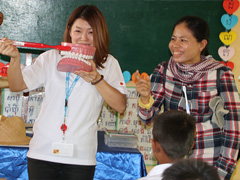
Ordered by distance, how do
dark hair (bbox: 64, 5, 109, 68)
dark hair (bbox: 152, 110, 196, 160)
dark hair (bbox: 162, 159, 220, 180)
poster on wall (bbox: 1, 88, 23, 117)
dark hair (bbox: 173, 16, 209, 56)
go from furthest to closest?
poster on wall (bbox: 1, 88, 23, 117) → dark hair (bbox: 173, 16, 209, 56) → dark hair (bbox: 64, 5, 109, 68) → dark hair (bbox: 152, 110, 196, 160) → dark hair (bbox: 162, 159, 220, 180)

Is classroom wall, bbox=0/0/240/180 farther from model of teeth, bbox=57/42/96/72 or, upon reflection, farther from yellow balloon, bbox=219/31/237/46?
model of teeth, bbox=57/42/96/72

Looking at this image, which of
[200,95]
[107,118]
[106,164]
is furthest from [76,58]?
[107,118]

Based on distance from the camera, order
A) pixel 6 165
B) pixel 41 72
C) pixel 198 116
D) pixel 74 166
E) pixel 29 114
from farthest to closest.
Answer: pixel 29 114
pixel 6 165
pixel 198 116
pixel 41 72
pixel 74 166

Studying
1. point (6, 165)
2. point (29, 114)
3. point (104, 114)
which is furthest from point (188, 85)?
point (29, 114)

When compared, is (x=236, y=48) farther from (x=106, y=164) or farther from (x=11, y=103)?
(x=11, y=103)

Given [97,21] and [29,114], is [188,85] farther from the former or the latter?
[29,114]

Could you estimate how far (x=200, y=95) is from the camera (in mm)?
1997

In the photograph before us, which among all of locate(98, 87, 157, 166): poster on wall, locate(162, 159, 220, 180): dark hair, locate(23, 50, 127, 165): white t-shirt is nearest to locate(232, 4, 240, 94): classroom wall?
locate(98, 87, 157, 166): poster on wall

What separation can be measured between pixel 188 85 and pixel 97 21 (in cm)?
67

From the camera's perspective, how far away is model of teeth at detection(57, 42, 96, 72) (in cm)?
177

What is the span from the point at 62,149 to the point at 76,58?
487mm

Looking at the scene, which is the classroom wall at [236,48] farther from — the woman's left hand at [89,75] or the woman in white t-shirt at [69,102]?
the woman's left hand at [89,75]

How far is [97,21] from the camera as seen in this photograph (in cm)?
187

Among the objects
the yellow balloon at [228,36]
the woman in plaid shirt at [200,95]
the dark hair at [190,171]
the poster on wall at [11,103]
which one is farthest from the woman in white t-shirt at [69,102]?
the yellow balloon at [228,36]
